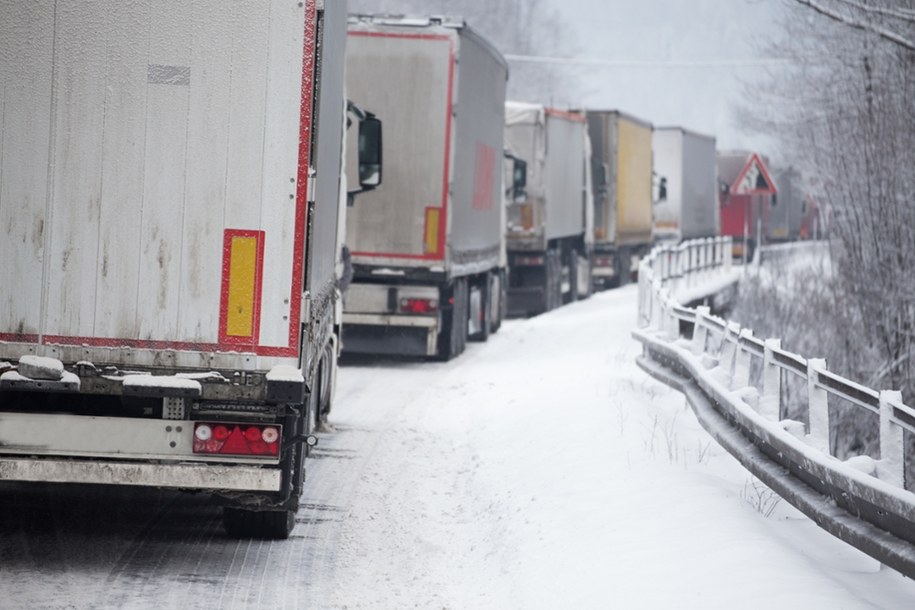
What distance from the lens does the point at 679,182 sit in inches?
1821

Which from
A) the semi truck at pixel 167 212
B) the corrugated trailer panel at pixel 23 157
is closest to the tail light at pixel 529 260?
the semi truck at pixel 167 212

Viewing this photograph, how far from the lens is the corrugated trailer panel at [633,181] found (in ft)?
120

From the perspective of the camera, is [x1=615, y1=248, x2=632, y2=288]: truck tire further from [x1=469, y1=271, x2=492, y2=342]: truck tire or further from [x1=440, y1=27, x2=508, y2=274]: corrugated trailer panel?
[x1=469, y1=271, x2=492, y2=342]: truck tire

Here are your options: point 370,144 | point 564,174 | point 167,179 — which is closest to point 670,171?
point 564,174

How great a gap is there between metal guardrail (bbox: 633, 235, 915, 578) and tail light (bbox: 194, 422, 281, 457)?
254 centimetres

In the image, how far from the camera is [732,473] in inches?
413

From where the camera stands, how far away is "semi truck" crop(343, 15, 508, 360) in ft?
61.8

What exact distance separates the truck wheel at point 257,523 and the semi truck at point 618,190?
27.0 metres

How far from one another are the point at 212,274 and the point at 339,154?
369 centimetres

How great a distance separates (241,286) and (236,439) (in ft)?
2.43

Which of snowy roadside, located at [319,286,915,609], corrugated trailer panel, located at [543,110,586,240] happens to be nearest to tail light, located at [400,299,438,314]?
snowy roadside, located at [319,286,915,609]

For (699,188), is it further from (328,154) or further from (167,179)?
(167,179)

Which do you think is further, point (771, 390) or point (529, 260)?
point (529, 260)

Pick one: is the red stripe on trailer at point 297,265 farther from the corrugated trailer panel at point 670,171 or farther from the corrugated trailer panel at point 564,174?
the corrugated trailer panel at point 670,171
